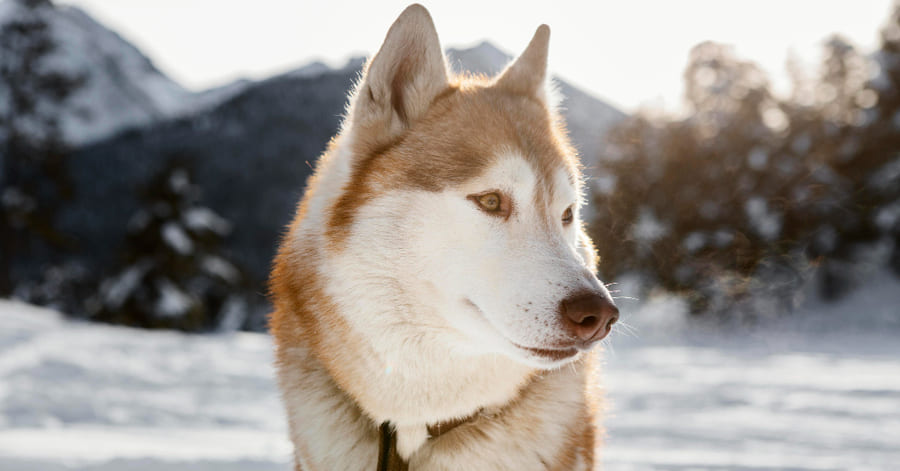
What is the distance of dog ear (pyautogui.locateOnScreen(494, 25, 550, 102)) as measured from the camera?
264cm

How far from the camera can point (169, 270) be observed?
660 inches

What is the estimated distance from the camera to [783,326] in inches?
552

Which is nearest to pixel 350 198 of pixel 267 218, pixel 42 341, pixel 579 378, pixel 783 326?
pixel 579 378

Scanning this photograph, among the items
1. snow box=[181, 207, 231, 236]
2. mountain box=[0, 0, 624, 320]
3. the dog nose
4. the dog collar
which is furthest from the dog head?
mountain box=[0, 0, 624, 320]

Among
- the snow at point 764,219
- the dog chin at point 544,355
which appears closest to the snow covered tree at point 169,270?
the snow at point 764,219

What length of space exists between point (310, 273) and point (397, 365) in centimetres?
46

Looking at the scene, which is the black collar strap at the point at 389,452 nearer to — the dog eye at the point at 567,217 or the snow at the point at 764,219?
the dog eye at the point at 567,217

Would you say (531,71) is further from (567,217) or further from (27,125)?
(27,125)

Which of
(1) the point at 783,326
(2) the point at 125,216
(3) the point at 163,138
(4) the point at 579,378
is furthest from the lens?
(3) the point at 163,138

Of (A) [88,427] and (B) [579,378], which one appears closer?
(B) [579,378]

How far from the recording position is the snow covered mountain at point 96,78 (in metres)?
18.0

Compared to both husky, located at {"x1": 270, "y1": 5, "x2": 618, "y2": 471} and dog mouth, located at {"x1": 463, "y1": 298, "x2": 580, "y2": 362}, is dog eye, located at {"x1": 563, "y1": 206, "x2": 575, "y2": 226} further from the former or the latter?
dog mouth, located at {"x1": 463, "y1": 298, "x2": 580, "y2": 362}

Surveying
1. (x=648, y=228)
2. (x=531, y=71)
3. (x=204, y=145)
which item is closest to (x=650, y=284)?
(x=648, y=228)

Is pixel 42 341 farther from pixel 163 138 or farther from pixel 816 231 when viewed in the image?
pixel 163 138
